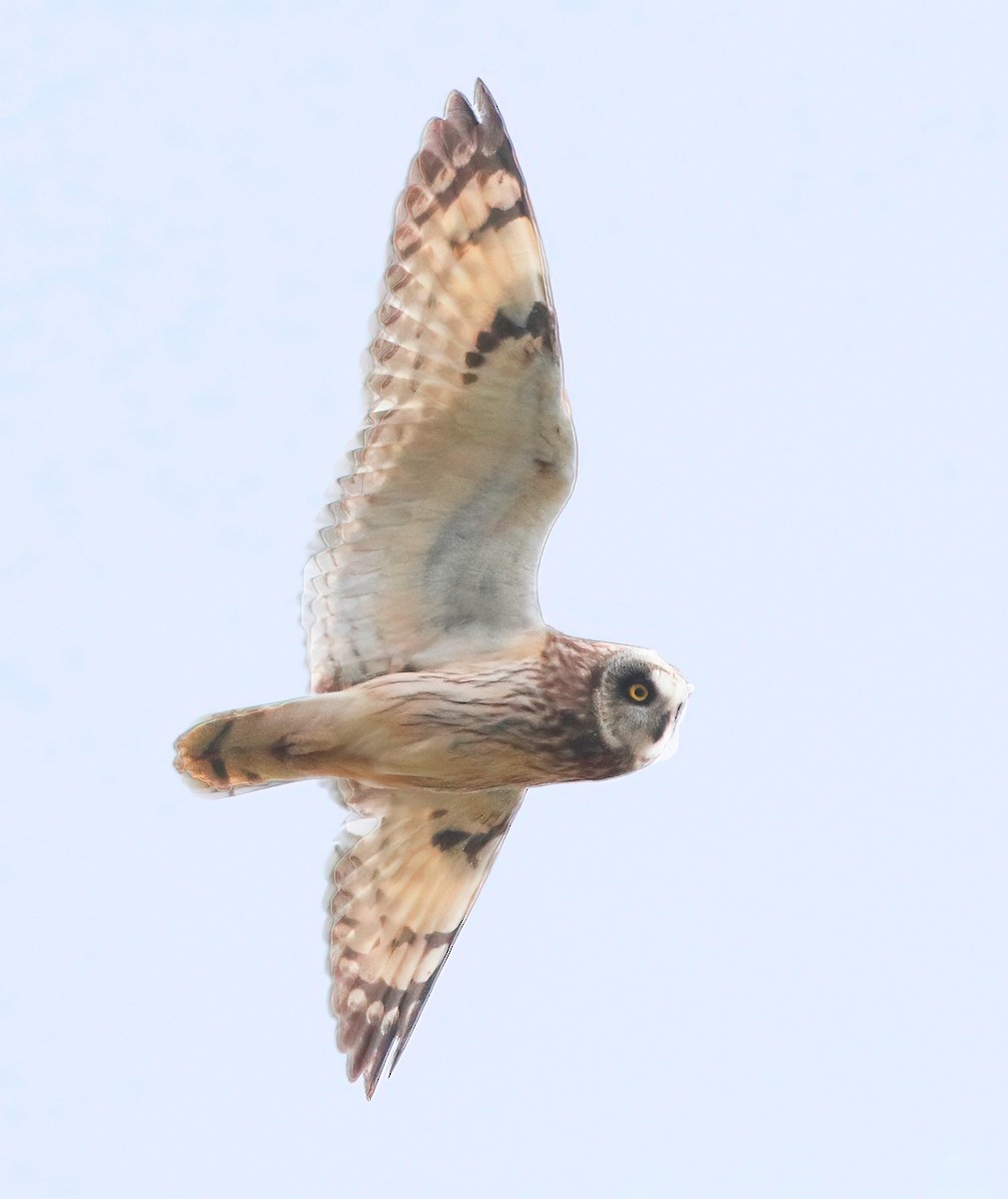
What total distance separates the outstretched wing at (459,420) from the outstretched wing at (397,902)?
702 mm

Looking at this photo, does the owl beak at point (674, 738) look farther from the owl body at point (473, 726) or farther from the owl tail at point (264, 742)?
the owl tail at point (264, 742)

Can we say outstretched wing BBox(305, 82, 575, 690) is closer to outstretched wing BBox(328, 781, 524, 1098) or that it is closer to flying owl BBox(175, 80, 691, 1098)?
flying owl BBox(175, 80, 691, 1098)

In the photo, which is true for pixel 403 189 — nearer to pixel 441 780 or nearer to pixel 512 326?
pixel 512 326

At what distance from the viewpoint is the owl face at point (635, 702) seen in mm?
6195

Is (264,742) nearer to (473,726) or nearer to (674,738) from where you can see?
(473,726)

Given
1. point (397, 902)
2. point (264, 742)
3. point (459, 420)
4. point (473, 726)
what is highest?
point (459, 420)

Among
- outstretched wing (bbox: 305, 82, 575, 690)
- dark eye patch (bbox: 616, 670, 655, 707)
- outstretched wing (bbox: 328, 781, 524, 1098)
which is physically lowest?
outstretched wing (bbox: 328, 781, 524, 1098)

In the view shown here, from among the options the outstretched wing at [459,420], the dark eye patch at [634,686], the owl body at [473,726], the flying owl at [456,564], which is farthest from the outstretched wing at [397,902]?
the dark eye patch at [634,686]

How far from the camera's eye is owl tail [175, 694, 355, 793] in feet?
20.6

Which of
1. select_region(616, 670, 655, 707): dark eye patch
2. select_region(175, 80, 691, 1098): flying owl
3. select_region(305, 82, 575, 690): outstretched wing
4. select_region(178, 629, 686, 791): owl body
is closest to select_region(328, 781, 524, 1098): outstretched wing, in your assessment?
select_region(175, 80, 691, 1098): flying owl

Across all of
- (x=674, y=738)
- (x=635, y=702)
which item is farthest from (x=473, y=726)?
(x=674, y=738)

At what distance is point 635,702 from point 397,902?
1.42 m

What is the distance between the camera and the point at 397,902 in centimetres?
704

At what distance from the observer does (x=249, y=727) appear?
629 cm
